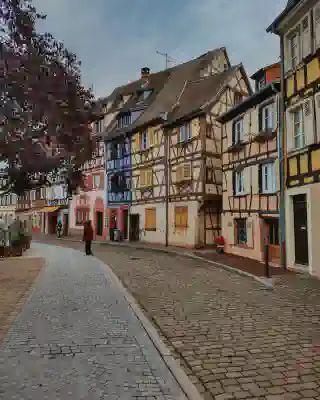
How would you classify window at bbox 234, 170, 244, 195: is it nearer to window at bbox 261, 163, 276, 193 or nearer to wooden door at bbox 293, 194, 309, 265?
window at bbox 261, 163, 276, 193

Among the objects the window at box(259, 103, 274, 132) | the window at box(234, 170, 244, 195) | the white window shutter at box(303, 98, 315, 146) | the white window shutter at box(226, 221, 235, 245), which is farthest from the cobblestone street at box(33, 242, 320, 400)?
the window at box(234, 170, 244, 195)

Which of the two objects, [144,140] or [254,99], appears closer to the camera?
[254,99]

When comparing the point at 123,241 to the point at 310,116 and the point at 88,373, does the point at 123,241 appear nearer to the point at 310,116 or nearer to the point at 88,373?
the point at 310,116

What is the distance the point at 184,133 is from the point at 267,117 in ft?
27.0

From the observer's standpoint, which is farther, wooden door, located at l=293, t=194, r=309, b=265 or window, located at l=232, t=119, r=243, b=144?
window, located at l=232, t=119, r=243, b=144

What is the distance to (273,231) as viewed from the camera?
609 inches

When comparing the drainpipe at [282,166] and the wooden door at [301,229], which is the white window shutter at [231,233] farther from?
the wooden door at [301,229]

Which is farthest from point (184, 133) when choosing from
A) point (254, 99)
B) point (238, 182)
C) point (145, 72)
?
point (145, 72)

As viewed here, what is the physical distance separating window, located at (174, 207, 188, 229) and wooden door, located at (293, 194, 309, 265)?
10.3 m

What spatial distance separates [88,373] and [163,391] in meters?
0.96

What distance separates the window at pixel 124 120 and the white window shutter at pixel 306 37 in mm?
20081

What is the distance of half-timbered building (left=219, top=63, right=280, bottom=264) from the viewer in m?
15.2

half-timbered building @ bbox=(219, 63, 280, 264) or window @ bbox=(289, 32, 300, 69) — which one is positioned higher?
window @ bbox=(289, 32, 300, 69)

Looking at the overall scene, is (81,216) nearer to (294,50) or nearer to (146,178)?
(146,178)
